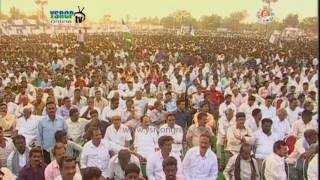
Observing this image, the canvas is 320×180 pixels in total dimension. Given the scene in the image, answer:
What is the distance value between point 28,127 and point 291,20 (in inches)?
383

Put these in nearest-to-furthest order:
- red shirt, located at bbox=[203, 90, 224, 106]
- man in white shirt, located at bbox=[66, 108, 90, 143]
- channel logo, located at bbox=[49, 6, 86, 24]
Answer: man in white shirt, located at bbox=[66, 108, 90, 143] < red shirt, located at bbox=[203, 90, 224, 106] < channel logo, located at bbox=[49, 6, 86, 24]

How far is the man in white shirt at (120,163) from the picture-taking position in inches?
230

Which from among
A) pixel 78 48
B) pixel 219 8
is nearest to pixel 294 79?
pixel 219 8

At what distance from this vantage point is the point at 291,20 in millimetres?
15711

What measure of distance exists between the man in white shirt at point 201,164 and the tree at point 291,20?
31.4ft

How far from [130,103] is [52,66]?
A: 7143mm

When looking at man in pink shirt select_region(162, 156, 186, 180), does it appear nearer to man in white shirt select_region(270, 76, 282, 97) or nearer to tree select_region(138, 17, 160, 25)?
man in white shirt select_region(270, 76, 282, 97)

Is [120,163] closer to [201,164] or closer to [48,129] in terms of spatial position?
[201,164]

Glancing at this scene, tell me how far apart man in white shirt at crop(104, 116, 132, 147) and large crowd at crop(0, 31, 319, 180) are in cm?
1

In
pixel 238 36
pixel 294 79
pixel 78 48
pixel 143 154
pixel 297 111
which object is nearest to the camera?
pixel 143 154

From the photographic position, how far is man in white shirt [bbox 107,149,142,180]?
5.84 metres

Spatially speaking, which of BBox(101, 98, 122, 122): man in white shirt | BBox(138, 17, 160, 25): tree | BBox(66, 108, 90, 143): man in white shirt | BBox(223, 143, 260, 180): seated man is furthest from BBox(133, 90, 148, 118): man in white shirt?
BBox(138, 17, 160, 25): tree

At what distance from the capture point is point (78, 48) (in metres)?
16.7

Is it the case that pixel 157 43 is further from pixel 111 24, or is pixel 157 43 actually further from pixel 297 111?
pixel 297 111
